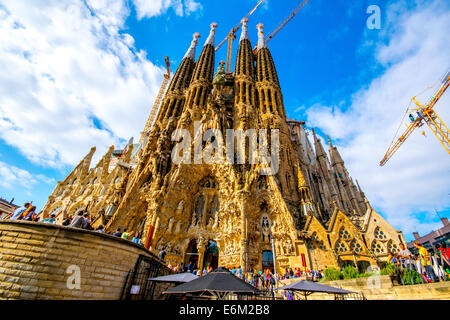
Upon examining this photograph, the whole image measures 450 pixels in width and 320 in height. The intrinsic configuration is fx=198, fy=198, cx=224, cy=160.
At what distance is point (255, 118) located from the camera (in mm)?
22859

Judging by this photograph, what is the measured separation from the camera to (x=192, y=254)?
16.4 meters

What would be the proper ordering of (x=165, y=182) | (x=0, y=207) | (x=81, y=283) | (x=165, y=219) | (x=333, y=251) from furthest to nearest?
1. (x=0, y=207)
2. (x=165, y=182)
3. (x=165, y=219)
4. (x=333, y=251)
5. (x=81, y=283)

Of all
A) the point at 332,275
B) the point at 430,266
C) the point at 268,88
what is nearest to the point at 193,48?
the point at 268,88

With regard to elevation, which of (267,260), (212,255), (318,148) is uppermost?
(318,148)

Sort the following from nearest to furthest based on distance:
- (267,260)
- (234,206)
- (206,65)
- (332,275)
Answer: (332,275)
(267,260)
(234,206)
(206,65)

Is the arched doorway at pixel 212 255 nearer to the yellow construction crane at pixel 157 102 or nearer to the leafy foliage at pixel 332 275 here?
the leafy foliage at pixel 332 275

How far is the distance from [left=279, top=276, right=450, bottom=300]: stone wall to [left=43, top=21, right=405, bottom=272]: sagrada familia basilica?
242 inches

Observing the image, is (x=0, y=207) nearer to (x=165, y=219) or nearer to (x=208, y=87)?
(x=165, y=219)

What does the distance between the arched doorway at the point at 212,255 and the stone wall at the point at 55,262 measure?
440 inches

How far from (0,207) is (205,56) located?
37.1m

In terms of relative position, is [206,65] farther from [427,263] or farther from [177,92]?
[427,263]

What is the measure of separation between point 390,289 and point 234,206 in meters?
10.9

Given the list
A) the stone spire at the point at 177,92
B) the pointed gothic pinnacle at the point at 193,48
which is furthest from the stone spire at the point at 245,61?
the pointed gothic pinnacle at the point at 193,48
